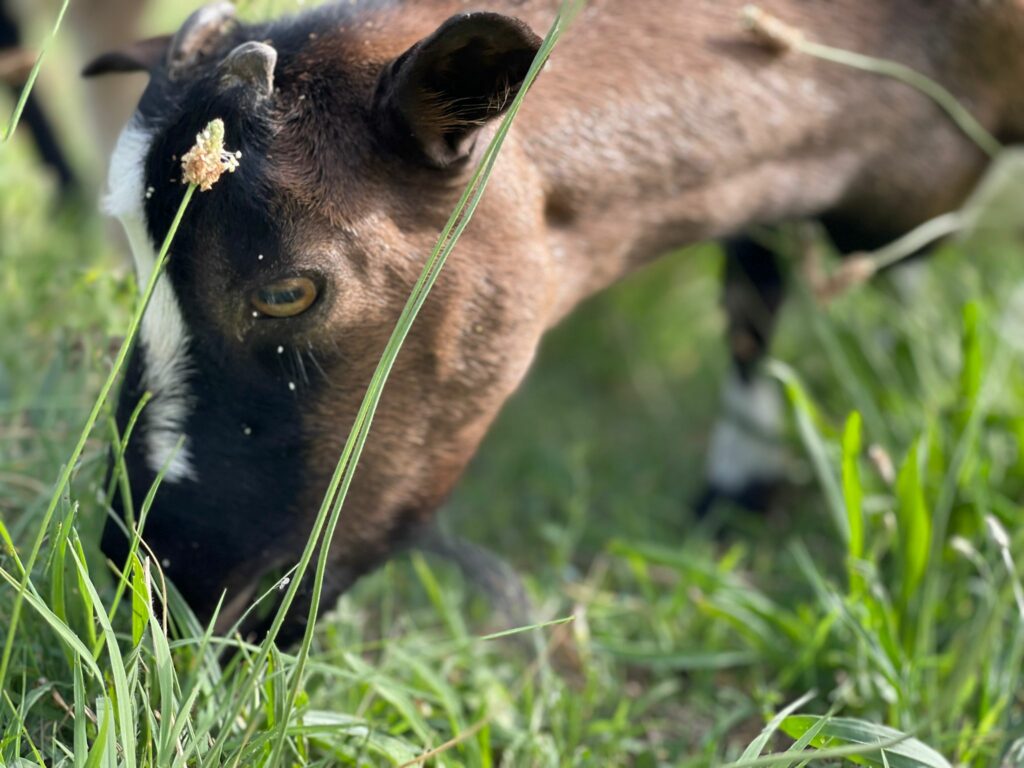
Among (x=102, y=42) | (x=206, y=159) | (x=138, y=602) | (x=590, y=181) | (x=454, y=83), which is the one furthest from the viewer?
(x=102, y=42)

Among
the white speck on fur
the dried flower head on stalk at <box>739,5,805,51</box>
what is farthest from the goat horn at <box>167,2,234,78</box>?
the white speck on fur

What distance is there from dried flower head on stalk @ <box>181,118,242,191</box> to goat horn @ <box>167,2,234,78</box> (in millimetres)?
440

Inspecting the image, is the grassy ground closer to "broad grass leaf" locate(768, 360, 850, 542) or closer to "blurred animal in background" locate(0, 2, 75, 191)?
"broad grass leaf" locate(768, 360, 850, 542)

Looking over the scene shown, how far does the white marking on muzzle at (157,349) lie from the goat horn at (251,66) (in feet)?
0.58

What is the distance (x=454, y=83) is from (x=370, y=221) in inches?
10.2

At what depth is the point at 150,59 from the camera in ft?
7.10

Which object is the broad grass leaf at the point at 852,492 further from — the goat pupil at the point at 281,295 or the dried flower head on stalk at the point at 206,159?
the dried flower head on stalk at the point at 206,159

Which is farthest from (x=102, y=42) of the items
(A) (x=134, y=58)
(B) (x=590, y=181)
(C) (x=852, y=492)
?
(C) (x=852, y=492)

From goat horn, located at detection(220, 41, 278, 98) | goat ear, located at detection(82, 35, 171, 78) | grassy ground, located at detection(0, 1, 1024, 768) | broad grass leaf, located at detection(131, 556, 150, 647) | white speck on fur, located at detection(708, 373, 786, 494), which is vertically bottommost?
white speck on fur, located at detection(708, 373, 786, 494)

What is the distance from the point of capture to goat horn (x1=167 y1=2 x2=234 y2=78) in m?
1.97

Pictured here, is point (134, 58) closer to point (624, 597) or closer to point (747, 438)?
point (624, 597)

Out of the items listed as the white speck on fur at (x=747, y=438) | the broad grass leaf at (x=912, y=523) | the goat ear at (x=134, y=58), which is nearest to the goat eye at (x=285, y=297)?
the goat ear at (x=134, y=58)

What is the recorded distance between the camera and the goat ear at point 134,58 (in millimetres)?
2158

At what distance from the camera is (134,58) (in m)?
2.16
